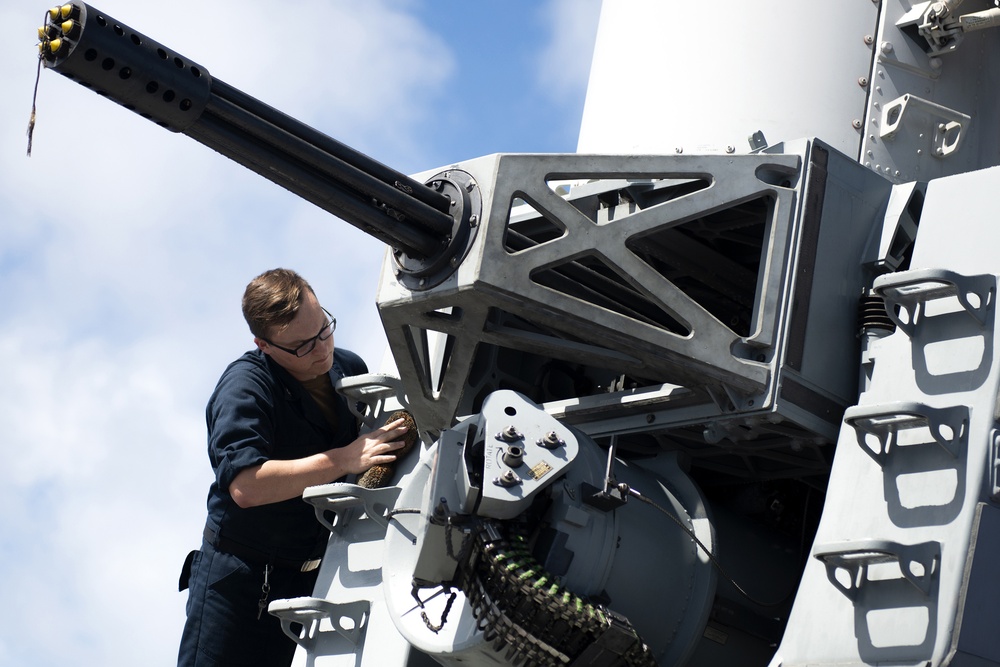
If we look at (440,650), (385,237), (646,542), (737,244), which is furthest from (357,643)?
(737,244)

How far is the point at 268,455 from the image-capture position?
6.32 metres

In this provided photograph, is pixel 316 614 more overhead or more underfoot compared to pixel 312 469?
more underfoot

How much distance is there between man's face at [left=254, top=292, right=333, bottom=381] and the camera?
6.42m

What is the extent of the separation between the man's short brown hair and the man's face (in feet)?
0.08

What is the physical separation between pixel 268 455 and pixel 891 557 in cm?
282

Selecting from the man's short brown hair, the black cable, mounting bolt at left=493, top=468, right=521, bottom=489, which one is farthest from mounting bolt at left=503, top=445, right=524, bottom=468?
the man's short brown hair

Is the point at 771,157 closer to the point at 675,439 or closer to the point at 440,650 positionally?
the point at 675,439

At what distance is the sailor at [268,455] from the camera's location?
6312 millimetres

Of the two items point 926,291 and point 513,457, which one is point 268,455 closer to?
point 513,457

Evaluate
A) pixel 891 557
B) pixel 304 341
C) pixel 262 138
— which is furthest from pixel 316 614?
pixel 891 557

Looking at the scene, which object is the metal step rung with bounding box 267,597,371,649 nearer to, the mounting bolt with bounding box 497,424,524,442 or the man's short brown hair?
the man's short brown hair

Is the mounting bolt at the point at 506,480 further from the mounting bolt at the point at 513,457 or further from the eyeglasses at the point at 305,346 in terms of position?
the eyeglasses at the point at 305,346

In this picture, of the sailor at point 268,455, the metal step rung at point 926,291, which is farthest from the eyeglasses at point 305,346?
the metal step rung at point 926,291

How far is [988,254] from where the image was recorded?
4840mm
